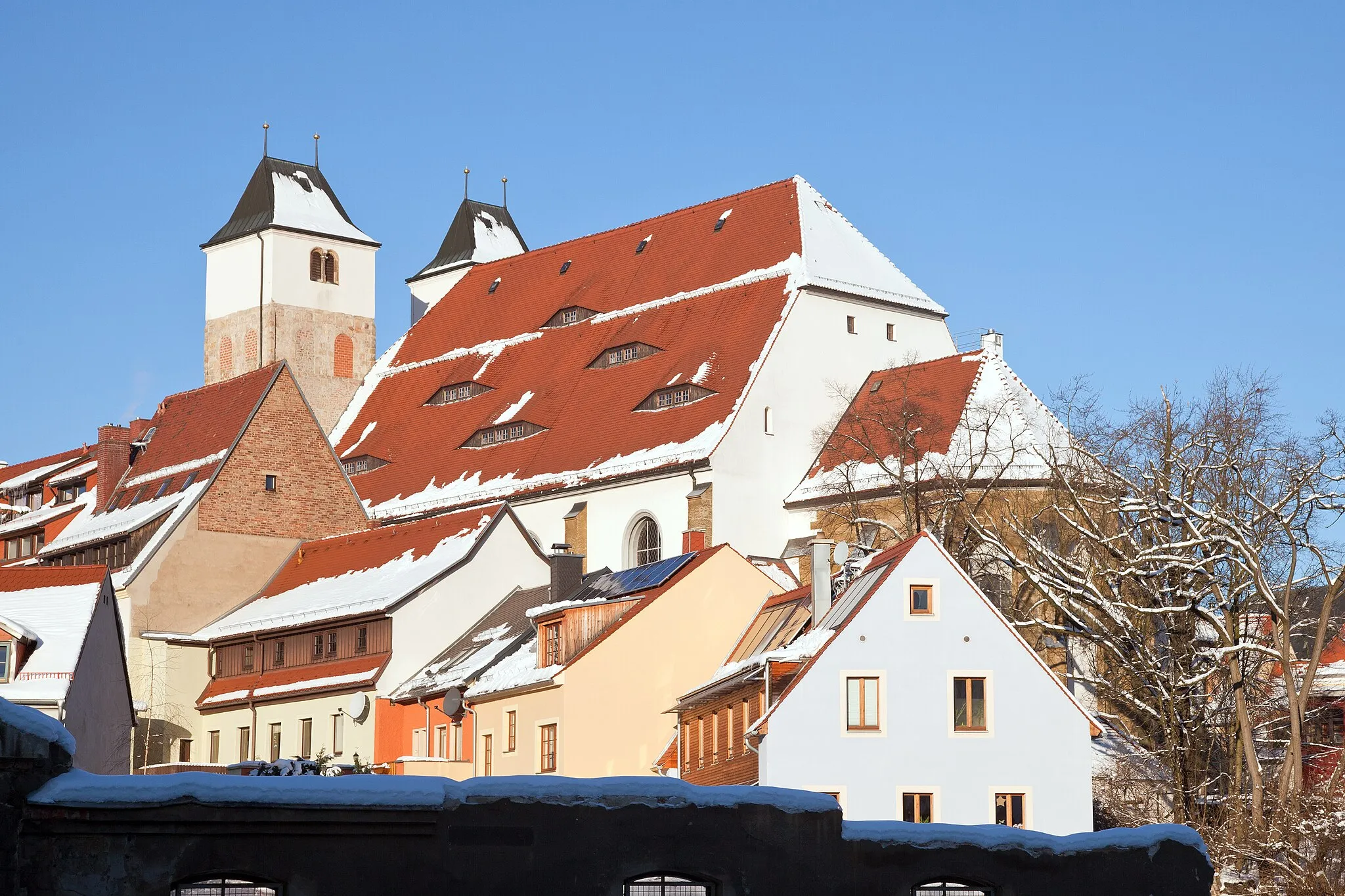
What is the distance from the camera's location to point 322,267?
76375 mm

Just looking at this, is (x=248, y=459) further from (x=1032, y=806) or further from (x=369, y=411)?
(x=1032, y=806)

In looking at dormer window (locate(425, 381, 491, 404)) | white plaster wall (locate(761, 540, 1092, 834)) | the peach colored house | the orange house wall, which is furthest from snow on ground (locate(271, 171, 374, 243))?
white plaster wall (locate(761, 540, 1092, 834))

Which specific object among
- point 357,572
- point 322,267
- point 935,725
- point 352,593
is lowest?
point 935,725

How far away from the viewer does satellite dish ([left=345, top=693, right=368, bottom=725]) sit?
1802 inches

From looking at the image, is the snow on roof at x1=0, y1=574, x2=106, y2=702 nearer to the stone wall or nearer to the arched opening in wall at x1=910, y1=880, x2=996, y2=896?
the arched opening in wall at x1=910, y1=880, x2=996, y2=896

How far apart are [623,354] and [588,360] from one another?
145cm

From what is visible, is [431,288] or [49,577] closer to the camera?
[49,577]

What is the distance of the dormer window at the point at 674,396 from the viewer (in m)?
56.4

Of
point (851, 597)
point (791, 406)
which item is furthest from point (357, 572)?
point (851, 597)

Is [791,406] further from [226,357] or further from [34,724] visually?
[34,724]

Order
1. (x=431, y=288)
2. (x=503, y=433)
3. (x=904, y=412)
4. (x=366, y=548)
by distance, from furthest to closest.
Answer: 1. (x=431, y=288)
2. (x=503, y=433)
3. (x=366, y=548)
4. (x=904, y=412)

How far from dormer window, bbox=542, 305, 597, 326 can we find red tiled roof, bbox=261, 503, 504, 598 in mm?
11811

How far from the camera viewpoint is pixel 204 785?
53.1ft

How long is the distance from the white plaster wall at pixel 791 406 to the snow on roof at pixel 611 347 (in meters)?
0.46
